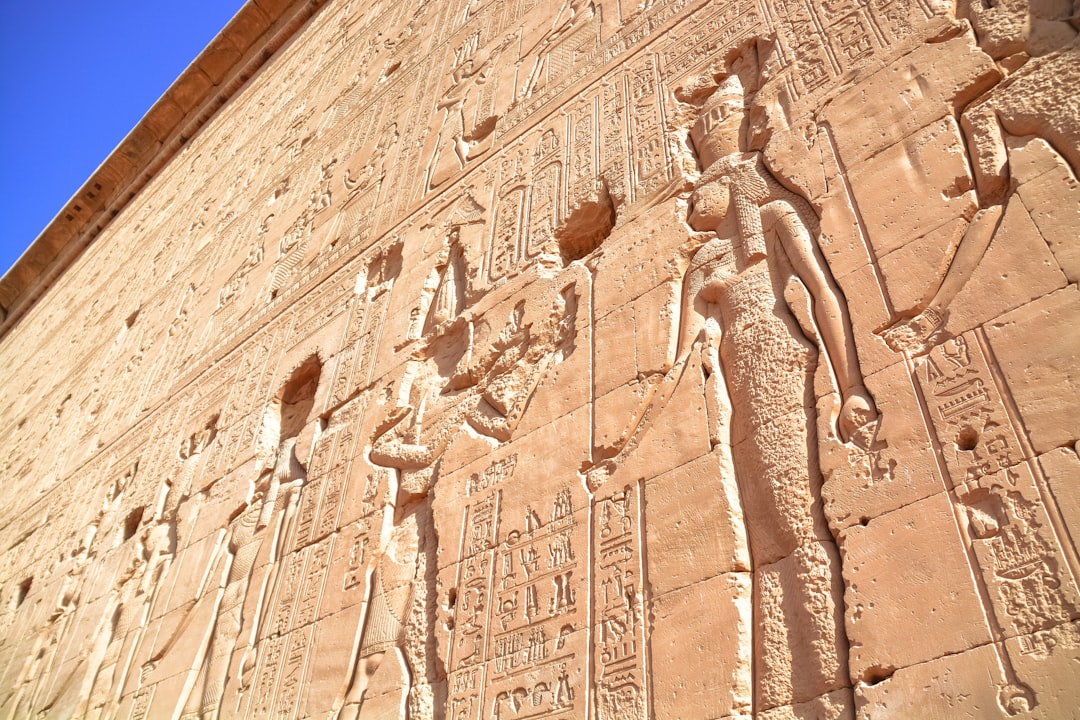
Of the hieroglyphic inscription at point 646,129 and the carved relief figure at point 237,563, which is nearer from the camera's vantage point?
the hieroglyphic inscription at point 646,129

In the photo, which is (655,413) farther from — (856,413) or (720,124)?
(720,124)

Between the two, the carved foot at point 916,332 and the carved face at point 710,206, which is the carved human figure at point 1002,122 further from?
the carved face at point 710,206

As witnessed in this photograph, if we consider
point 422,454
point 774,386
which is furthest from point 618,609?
point 422,454

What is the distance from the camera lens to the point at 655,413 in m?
2.76

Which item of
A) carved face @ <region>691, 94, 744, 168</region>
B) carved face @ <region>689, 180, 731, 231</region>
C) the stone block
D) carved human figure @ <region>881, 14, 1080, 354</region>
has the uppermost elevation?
carved face @ <region>691, 94, 744, 168</region>

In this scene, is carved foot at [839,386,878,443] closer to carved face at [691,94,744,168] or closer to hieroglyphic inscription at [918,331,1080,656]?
hieroglyphic inscription at [918,331,1080,656]

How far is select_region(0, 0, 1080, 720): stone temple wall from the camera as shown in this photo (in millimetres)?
1998

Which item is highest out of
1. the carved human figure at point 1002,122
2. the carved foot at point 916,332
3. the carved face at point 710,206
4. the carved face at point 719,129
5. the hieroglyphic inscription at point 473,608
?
the carved face at point 719,129

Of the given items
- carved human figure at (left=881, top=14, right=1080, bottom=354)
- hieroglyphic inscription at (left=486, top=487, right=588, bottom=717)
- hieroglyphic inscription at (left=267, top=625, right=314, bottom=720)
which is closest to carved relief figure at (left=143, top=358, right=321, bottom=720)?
hieroglyphic inscription at (left=267, top=625, right=314, bottom=720)

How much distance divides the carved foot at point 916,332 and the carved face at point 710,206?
894mm

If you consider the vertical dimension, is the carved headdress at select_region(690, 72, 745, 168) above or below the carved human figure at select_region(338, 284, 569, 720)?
above

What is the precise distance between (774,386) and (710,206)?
83 cm

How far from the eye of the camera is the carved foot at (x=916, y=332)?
2.22m

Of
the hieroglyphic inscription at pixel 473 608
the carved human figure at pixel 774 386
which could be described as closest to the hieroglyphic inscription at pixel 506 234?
the carved human figure at pixel 774 386
